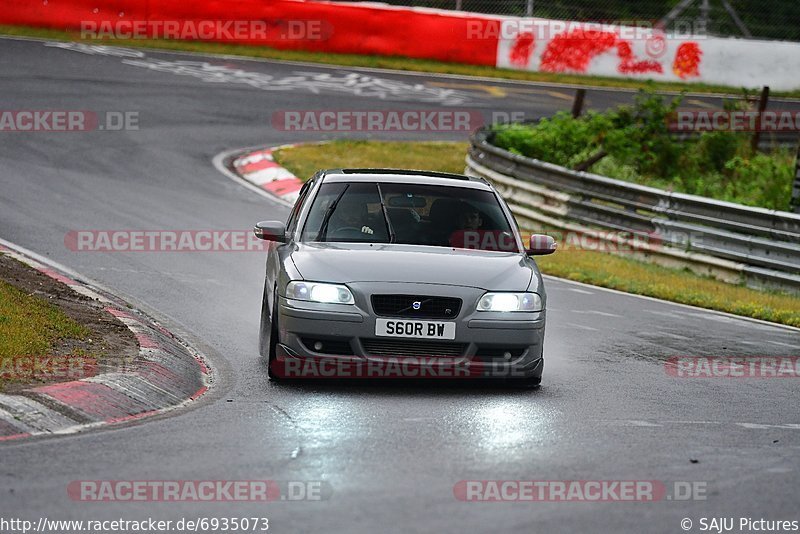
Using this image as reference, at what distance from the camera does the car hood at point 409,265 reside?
30.4 ft

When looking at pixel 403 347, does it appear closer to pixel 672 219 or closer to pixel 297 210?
pixel 297 210

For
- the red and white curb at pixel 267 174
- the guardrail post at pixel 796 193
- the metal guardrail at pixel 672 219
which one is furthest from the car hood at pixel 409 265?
the red and white curb at pixel 267 174

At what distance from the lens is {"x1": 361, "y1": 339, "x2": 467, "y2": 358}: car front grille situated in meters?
9.13

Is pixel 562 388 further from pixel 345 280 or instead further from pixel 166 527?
pixel 166 527

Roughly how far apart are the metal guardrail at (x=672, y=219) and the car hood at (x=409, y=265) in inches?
294

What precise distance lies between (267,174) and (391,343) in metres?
13.0

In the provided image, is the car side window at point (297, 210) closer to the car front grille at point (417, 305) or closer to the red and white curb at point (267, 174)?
the car front grille at point (417, 305)

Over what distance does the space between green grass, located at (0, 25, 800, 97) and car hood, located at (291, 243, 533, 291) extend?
22572 millimetres

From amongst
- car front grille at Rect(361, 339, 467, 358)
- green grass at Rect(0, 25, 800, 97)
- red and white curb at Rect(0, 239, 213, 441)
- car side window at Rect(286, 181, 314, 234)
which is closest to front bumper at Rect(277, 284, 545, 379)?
car front grille at Rect(361, 339, 467, 358)

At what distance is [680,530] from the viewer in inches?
243

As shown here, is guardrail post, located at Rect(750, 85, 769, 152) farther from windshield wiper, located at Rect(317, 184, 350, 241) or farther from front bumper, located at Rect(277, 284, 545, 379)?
front bumper, located at Rect(277, 284, 545, 379)

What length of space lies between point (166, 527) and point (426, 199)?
4886 mm

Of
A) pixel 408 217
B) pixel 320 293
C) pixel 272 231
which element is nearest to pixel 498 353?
pixel 320 293

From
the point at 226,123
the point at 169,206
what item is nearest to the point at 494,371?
the point at 169,206
